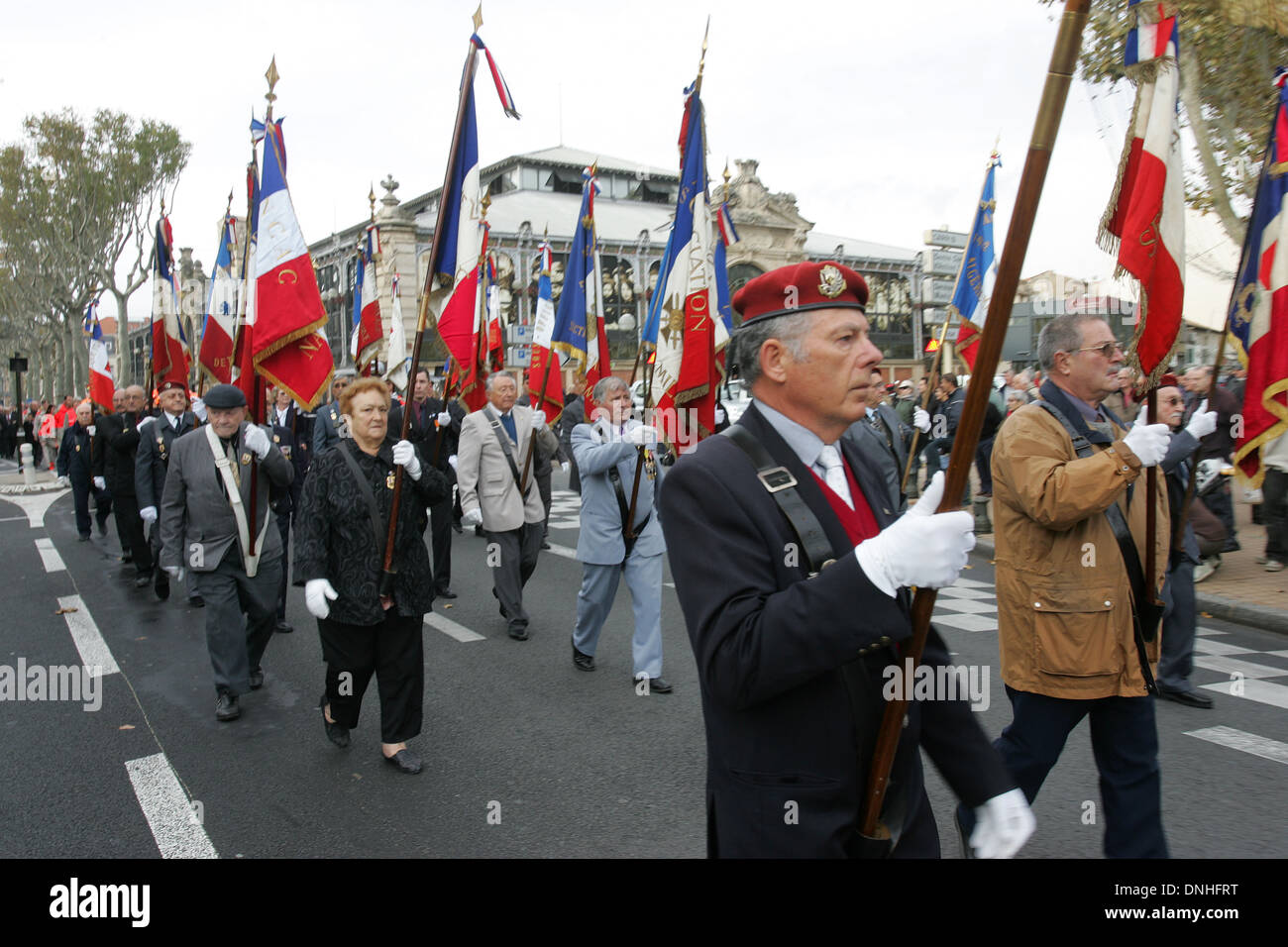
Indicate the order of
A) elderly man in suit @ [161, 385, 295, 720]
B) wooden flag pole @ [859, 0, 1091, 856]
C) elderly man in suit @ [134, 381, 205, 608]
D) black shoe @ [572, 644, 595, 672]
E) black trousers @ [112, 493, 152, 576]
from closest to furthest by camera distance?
wooden flag pole @ [859, 0, 1091, 856]
elderly man in suit @ [161, 385, 295, 720]
black shoe @ [572, 644, 595, 672]
elderly man in suit @ [134, 381, 205, 608]
black trousers @ [112, 493, 152, 576]

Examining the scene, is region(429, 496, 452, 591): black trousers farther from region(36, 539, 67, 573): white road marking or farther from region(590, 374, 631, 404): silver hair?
region(36, 539, 67, 573): white road marking

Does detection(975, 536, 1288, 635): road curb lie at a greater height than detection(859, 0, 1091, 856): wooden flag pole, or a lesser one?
lesser

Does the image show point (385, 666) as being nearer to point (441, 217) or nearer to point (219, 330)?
point (441, 217)

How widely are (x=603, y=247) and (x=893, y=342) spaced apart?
66.5 feet

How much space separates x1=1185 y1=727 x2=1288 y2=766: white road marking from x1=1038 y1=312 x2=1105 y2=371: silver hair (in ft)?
8.18

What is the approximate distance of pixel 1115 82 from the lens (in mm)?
10477

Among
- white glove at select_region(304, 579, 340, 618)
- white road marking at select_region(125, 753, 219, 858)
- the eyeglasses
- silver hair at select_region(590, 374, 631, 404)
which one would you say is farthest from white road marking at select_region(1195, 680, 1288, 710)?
white road marking at select_region(125, 753, 219, 858)

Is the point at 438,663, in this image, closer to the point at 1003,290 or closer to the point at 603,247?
the point at 1003,290

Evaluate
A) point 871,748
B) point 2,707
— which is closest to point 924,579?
point 871,748

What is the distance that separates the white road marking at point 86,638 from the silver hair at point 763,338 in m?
5.92

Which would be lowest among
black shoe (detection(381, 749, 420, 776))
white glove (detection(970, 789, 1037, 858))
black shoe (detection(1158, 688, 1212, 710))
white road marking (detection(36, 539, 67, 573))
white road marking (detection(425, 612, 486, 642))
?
white road marking (detection(36, 539, 67, 573))

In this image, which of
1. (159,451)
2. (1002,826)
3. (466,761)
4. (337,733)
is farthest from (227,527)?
(1002,826)

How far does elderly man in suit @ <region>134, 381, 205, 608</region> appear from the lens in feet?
27.1

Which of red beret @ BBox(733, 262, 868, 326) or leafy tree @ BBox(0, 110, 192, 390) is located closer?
red beret @ BBox(733, 262, 868, 326)
